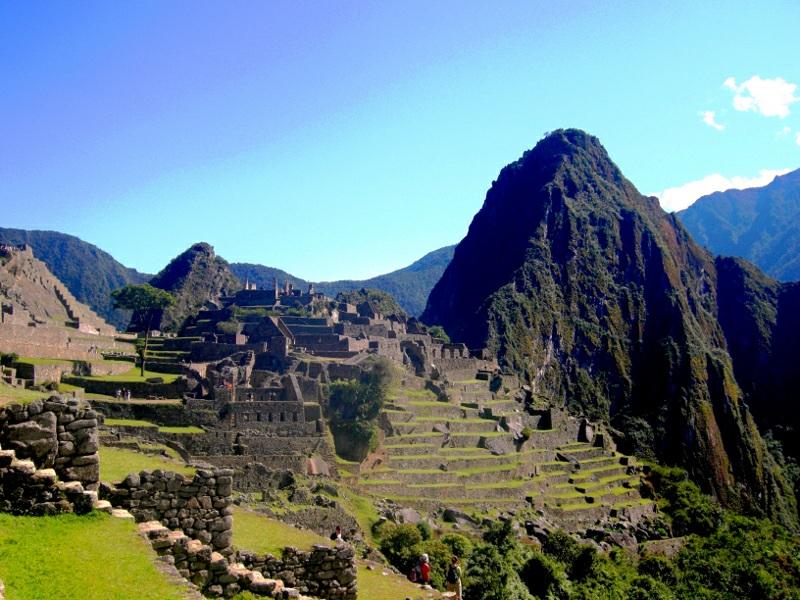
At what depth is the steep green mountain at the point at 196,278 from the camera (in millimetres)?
87231

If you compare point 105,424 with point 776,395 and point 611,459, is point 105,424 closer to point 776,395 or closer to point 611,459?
point 611,459

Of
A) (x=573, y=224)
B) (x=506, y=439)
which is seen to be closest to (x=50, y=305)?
(x=506, y=439)

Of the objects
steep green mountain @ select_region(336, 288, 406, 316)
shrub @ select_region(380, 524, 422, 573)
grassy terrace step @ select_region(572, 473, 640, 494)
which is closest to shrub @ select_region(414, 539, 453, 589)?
shrub @ select_region(380, 524, 422, 573)

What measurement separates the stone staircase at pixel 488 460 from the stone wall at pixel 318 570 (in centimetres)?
2169

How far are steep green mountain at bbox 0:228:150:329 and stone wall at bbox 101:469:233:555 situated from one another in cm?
12744

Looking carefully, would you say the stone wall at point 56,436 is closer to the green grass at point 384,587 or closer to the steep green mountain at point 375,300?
the green grass at point 384,587

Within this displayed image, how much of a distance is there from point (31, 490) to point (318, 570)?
4.68 metres

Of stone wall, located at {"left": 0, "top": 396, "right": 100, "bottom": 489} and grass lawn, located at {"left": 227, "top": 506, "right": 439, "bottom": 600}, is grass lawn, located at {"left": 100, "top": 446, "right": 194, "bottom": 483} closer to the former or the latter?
grass lawn, located at {"left": 227, "top": 506, "right": 439, "bottom": 600}

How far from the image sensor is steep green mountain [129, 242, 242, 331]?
87231 millimetres

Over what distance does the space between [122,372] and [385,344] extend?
20.1m

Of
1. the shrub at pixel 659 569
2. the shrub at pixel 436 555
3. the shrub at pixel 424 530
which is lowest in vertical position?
the shrub at pixel 659 569

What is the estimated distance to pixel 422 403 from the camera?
4297 cm

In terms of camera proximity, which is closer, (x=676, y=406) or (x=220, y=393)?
(x=220, y=393)

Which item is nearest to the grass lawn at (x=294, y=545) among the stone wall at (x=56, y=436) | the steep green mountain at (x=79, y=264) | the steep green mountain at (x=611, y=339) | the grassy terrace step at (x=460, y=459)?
the stone wall at (x=56, y=436)
